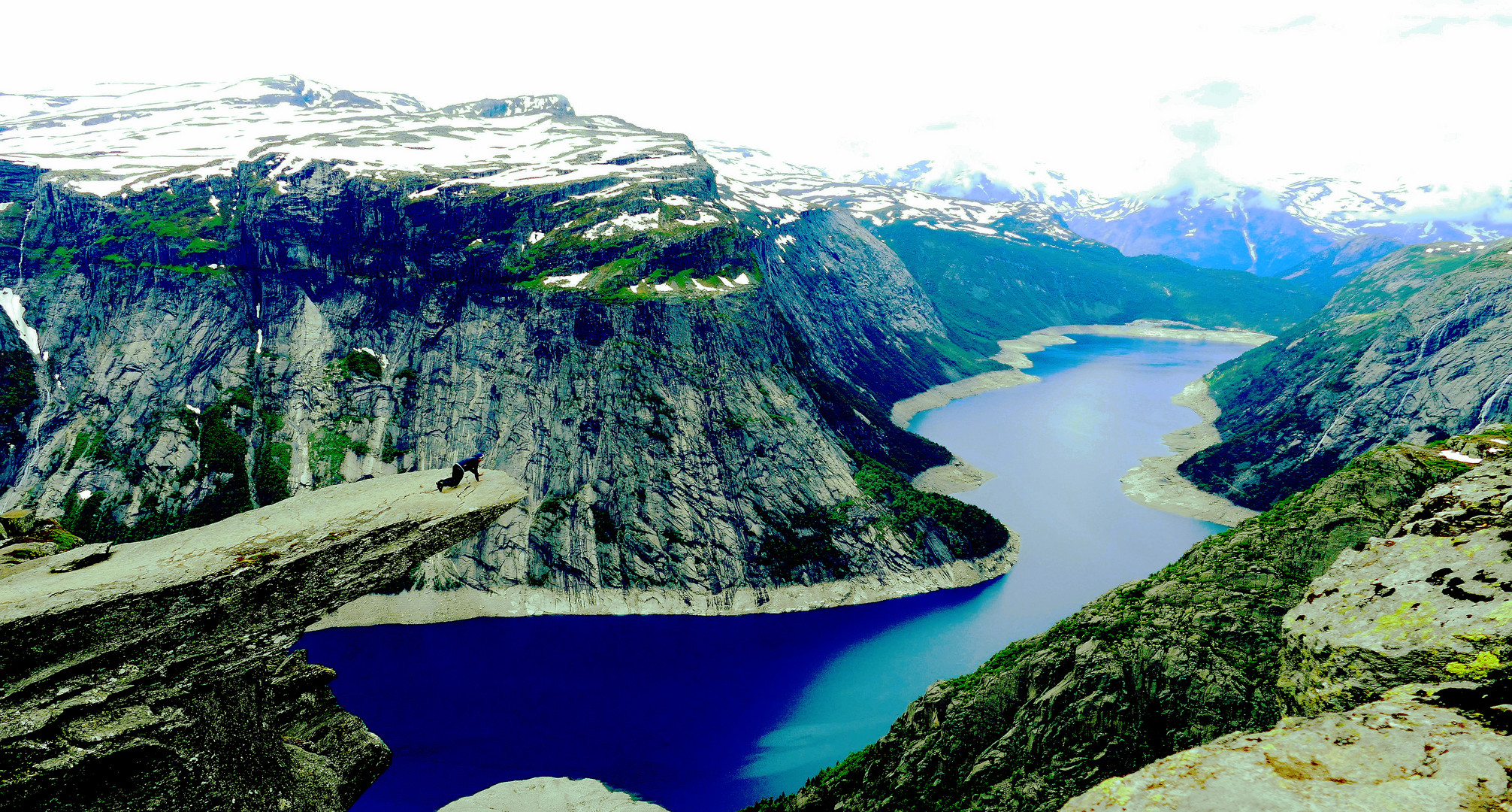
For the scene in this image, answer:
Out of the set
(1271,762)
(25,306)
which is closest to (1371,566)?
(1271,762)

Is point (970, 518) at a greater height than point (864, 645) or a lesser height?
greater

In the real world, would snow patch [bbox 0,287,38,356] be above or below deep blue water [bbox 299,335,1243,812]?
above

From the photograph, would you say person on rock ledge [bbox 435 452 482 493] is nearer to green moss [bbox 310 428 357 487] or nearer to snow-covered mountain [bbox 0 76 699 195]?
green moss [bbox 310 428 357 487]

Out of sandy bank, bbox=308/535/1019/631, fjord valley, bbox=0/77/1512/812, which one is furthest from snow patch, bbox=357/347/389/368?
sandy bank, bbox=308/535/1019/631

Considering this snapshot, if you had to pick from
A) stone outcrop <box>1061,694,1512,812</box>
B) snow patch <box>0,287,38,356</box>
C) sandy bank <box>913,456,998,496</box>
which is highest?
stone outcrop <box>1061,694,1512,812</box>

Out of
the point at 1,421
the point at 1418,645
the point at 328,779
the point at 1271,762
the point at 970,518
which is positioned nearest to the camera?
the point at 1271,762

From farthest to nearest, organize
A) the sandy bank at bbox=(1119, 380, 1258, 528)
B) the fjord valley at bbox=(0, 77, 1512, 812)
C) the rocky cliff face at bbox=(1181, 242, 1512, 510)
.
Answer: the sandy bank at bbox=(1119, 380, 1258, 528) → the rocky cliff face at bbox=(1181, 242, 1512, 510) → the fjord valley at bbox=(0, 77, 1512, 812)

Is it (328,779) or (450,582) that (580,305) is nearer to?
(450,582)

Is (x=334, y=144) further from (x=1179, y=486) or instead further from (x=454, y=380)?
(x=1179, y=486)
